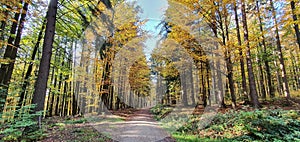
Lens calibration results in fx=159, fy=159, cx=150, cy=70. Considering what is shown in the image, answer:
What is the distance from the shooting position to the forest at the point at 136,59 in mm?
5727

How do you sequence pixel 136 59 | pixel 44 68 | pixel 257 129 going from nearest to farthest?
pixel 257 129, pixel 44 68, pixel 136 59

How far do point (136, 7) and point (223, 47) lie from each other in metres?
8.14

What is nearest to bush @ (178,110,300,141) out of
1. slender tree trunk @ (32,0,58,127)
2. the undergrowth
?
the undergrowth

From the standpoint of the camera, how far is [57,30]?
9.52m

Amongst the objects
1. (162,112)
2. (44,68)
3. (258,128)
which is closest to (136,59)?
(162,112)

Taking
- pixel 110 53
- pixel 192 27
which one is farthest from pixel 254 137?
pixel 110 53

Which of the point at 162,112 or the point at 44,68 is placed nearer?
the point at 44,68

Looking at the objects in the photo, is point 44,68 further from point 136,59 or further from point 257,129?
point 136,59

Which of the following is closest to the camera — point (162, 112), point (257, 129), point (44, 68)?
point (257, 129)

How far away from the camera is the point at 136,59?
1532 cm

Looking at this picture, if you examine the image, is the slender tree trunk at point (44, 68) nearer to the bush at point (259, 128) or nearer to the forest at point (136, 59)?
the forest at point (136, 59)

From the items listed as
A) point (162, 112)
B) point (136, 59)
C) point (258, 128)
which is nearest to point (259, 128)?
point (258, 128)

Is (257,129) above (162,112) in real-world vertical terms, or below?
above

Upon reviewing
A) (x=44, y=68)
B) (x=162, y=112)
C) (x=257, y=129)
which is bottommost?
(x=162, y=112)
